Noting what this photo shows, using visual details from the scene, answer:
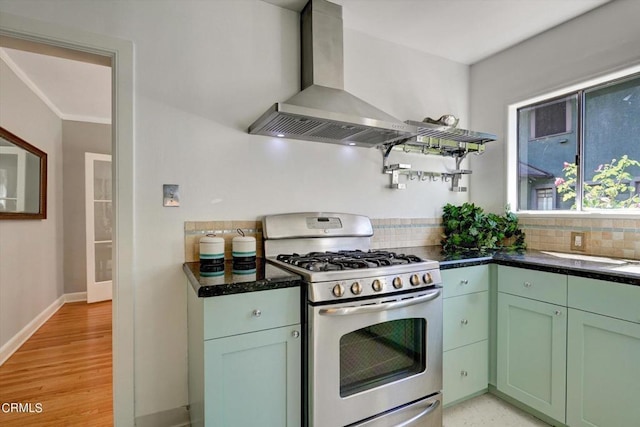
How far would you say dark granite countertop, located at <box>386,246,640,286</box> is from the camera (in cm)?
149

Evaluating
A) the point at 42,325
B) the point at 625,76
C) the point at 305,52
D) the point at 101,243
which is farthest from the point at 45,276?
the point at 625,76

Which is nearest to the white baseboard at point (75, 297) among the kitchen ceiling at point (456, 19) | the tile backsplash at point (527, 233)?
the tile backsplash at point (527, 233)

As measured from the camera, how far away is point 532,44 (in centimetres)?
245

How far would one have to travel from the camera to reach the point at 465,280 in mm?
1936

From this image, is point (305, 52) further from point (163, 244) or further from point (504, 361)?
point (504, 361)

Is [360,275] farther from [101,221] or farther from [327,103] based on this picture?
[101,221]

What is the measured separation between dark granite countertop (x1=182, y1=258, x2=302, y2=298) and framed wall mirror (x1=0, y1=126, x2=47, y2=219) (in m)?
2.43

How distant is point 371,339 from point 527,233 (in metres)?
1.78

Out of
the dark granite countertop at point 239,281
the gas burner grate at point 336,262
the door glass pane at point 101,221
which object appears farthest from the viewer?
the door glass pane at point 101,221

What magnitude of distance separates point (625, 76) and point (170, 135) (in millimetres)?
2879

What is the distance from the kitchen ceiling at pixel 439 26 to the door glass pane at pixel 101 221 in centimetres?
183

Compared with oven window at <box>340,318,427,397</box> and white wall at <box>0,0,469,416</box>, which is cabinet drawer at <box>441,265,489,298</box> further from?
white wall at <box>0,0,469,416</box>

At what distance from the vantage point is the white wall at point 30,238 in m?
2.69

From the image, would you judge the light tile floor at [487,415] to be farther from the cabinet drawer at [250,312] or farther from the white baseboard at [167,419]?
the white baseboard at [167,419]
